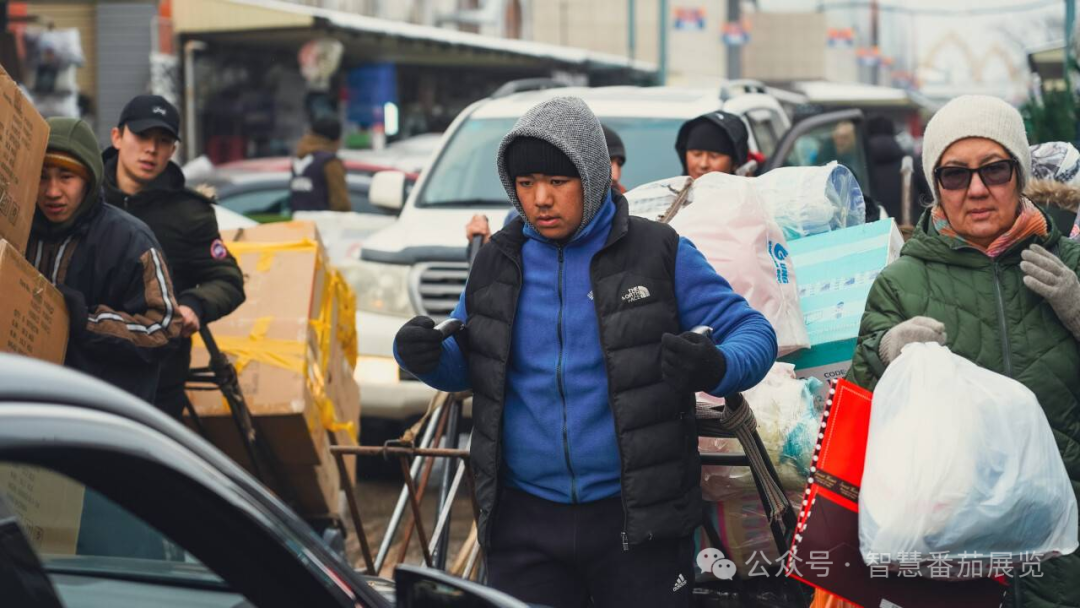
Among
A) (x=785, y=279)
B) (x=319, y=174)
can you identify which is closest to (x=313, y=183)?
(x=319, y=174)

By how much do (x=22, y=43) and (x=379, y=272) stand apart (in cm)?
1067

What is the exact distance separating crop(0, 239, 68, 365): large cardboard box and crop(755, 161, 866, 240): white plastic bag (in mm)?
2305

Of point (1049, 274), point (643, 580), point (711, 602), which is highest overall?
point (1049, 274)

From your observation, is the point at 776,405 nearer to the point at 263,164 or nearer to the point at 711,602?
the point at 711,602

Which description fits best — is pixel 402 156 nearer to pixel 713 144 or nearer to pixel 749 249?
pixel 713 144

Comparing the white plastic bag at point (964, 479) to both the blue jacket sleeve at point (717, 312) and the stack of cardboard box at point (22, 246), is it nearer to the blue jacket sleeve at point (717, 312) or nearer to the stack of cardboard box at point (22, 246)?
the blue jacket sleeve at point (717, 312)

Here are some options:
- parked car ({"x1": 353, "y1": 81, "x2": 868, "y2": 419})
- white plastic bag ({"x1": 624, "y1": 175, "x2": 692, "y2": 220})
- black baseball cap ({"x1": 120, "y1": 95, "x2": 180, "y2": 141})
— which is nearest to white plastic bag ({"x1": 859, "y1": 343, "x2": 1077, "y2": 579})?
white plastic bag ({"x1": 624, "y1": 175, "x2": 692, "y2": 220})

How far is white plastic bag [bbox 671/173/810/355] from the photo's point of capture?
4797 millimetres

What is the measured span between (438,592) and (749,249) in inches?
99.3

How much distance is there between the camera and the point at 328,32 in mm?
21516

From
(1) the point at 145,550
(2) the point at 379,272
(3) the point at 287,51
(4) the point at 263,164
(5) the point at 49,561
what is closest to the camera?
(5) the point at 49,561

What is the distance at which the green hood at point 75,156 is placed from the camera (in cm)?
498

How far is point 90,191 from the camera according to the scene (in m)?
5.02

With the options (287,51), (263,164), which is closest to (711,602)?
(263,164)
